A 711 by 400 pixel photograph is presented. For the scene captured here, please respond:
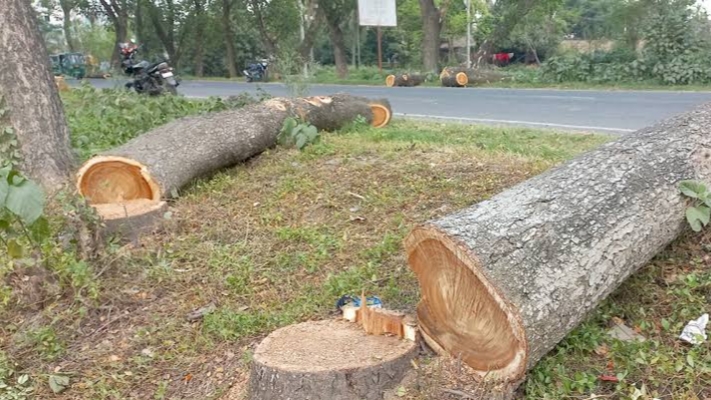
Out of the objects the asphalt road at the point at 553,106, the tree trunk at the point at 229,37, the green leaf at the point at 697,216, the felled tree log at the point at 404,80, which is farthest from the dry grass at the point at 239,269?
the tree trunk at the point at 229,37

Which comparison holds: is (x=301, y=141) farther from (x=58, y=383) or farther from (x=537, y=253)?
(x=537, y=253)

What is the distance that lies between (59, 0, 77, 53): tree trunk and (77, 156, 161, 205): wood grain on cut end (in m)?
34.3

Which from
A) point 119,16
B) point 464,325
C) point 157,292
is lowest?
point 157,292

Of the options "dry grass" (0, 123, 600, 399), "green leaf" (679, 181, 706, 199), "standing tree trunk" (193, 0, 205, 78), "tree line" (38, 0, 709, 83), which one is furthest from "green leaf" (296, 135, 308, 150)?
"standing tree trunk" (193, 0, 205, 78)

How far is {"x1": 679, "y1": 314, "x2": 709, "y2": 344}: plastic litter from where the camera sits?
2.78m

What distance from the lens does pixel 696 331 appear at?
2.83m

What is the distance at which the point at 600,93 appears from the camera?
1540 cm

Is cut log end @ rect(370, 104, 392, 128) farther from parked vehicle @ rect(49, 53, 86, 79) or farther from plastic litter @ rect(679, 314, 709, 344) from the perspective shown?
parked vehicle @ rect(49, 53, 86, 79)

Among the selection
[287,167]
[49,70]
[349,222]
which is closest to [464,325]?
[349,222]

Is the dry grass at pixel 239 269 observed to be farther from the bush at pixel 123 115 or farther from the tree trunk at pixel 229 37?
the tree trunk at pixel 229 37

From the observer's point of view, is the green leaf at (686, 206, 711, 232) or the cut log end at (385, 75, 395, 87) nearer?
the green leaf at (686, 206, 711, 232)

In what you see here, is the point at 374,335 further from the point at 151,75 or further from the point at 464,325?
the point at 151,75

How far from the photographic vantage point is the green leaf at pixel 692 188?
3139mm

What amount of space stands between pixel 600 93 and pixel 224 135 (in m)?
11.7
